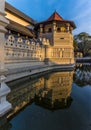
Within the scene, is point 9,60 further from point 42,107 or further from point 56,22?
point 56,22

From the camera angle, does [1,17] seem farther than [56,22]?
No

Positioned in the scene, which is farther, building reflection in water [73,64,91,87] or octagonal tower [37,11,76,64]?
octagonal tower [37,11,76,64]

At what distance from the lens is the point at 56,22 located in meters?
20.5

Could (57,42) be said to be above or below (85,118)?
above

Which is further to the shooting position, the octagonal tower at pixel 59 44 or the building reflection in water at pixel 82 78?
the octagonal tower at pixel 59 44

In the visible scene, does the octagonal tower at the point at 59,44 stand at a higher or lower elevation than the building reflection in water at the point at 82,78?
higher

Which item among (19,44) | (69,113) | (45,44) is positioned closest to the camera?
(69,113)

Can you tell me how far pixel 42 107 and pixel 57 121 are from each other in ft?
3.07

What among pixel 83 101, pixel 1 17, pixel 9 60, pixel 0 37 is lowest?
pixel 83 101

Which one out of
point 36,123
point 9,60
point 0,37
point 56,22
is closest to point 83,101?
point 36,123

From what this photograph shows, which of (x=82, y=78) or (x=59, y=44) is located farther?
(x=59, y=44)

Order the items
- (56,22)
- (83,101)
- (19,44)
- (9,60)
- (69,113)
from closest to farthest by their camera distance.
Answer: (69,113) → (83,101) → (9,60) → (19,44) → (56,22)

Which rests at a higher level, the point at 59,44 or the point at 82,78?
the point at 59,44

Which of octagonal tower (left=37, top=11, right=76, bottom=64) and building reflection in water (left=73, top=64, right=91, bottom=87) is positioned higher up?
octagonal tower (left=37, top=11, right=76, bottom=64)
